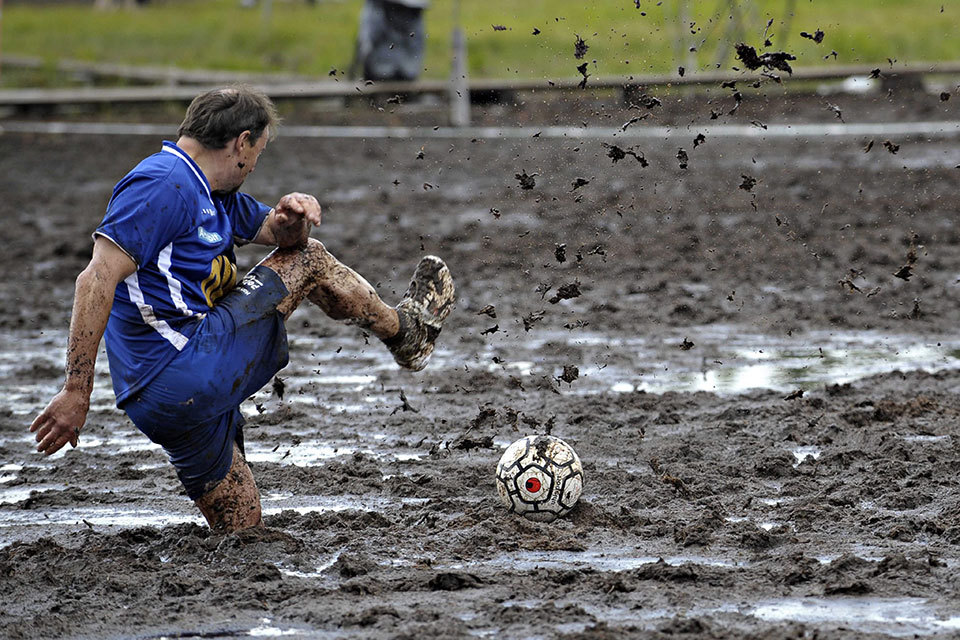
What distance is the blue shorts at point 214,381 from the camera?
189 inches

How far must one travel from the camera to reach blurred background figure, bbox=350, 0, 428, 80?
828 inches

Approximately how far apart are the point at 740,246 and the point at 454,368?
3.91m

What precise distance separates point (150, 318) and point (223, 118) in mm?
834

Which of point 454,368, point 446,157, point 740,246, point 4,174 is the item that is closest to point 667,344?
point 454,368

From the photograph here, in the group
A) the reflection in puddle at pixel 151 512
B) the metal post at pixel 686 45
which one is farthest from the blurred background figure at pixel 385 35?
the reflection in puddle at pixel 151 512

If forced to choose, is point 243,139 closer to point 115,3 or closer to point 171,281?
point 171,281

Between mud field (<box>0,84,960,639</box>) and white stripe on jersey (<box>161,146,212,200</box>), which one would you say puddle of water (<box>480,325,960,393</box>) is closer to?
mud field (<box>0,84,960,639</box>)

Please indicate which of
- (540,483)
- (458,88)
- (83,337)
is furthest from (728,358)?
(458,88)

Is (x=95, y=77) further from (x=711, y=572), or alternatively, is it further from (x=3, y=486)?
(x=711, y=572)

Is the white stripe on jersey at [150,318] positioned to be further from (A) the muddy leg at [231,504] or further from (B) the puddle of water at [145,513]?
(B) the puddle of water at [145,513]

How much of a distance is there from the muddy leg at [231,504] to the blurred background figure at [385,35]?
53.3 ft

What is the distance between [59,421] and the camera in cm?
457

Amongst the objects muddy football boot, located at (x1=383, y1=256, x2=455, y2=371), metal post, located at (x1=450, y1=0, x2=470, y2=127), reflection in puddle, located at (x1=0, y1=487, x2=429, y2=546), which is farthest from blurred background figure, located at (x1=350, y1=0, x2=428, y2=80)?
reflection in puddle, located at (x1=0, y1=487, x2=429, y2=546)

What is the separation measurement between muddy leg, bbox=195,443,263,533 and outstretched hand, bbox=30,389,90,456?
0.75 meters
